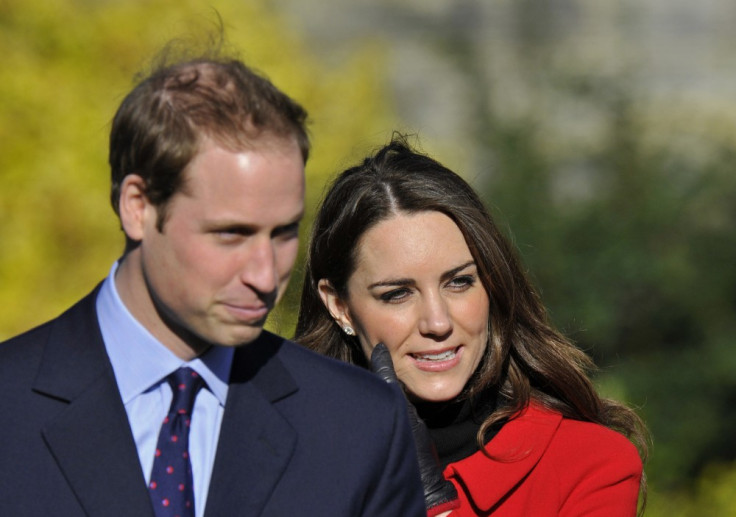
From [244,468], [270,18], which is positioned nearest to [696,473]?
[270,18]

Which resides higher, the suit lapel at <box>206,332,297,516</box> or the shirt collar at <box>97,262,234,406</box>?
the shirt collar at <box>97,262,234,406</box>

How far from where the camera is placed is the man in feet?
6.48

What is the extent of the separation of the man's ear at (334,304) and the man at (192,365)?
1114mm

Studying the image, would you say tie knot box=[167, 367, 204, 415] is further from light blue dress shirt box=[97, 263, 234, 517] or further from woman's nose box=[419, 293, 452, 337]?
woman's nose box=[419, 293, 452, 337]

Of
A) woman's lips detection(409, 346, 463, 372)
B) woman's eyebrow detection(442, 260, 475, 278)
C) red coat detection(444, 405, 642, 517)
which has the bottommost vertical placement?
red coat detection(444, 405, 642, 517)

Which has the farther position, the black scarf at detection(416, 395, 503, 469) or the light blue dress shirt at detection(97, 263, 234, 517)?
the black scarf at detection(416, 395, 503, 469)

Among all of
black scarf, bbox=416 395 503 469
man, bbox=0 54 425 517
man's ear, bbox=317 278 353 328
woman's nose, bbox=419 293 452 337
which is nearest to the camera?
man, bbox=0 54 425 517

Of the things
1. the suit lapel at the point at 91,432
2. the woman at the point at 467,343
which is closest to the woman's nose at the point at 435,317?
the woman at the point at 467,343

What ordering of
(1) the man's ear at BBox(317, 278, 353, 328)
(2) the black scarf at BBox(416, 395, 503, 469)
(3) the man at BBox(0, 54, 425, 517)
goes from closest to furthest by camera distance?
(3) the man at BBox(0, 54, 425, 517), (2) the black scarf at BBox(416, 395, 503, 469), (1) the man's ear at BBox(317, 278, 353, 328)

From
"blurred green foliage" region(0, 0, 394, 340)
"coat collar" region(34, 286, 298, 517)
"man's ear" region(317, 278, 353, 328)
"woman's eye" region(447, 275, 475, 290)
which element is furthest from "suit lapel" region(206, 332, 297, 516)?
"blurred green foliage" region(0, 0, 394, 340)

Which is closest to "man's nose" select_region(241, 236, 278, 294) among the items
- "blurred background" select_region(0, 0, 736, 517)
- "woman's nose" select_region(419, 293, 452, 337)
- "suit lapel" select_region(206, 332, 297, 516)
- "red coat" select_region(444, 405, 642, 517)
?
"suit lapel" select_region(206, 332, 297, 516)

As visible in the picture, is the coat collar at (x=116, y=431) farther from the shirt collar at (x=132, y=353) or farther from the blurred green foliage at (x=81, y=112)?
the blurred green foliage at (x=81, y=112)

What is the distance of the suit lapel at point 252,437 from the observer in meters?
2.12

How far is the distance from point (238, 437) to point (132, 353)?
0.72 feet
